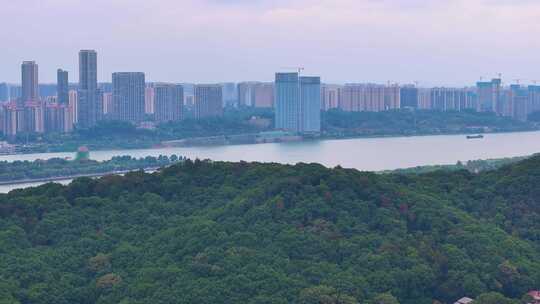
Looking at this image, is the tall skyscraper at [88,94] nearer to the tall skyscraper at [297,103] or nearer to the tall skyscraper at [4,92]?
the tall skyscraper at [297,103]

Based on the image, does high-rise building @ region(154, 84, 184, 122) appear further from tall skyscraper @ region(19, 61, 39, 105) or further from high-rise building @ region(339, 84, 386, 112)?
high-rise building @ region(339, 84, 386, 112)

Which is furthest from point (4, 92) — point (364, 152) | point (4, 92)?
point (364, 152)

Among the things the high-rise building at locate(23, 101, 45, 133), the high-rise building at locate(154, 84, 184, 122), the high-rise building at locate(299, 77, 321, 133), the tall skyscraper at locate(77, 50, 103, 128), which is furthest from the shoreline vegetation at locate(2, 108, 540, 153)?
the tall skyscraper at locate(77, 50, 103, 128)

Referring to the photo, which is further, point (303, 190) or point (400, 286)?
point (303, 190)

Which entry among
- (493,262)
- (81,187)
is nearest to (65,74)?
(81,187)

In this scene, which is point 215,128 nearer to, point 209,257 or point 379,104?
point 379,104

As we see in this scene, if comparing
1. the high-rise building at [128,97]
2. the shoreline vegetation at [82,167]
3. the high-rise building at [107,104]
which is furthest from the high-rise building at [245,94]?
the shoreline vegetation at [82,167]

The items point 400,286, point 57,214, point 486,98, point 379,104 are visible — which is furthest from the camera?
point 486,98
